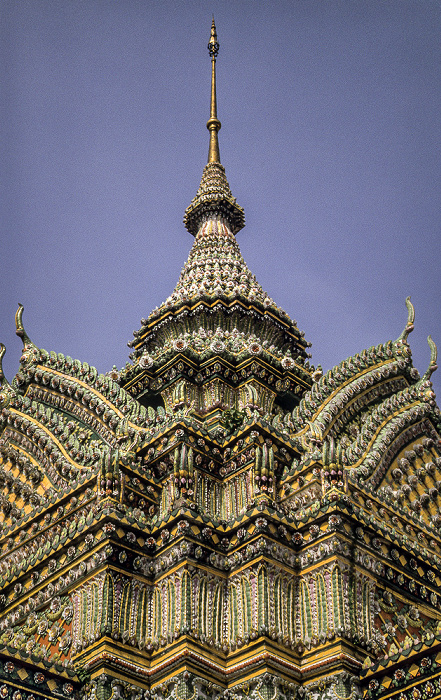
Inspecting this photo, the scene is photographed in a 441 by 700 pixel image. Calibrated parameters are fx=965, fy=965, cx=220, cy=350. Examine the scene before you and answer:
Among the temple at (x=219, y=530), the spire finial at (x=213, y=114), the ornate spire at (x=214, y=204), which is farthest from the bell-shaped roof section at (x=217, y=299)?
the spire finial at (x=213, y=114)

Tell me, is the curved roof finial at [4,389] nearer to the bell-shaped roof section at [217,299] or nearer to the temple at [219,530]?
the temple at [219,530]

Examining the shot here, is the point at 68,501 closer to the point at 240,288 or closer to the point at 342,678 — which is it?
the point at 342,678

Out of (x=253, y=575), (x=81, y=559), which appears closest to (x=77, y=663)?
(x=81, y=559)

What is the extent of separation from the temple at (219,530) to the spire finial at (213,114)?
10108mm

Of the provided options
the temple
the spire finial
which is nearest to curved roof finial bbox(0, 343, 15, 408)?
the temple

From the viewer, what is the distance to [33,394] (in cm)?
2030

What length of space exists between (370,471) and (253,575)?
4.39m

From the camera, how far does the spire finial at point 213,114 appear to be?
29.0m

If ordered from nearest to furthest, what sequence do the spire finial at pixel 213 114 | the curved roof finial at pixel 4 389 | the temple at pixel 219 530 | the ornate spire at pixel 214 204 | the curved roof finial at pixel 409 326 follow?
the temple at pixel 219 530 → the curved roof finial at pixel 4 389 → the curved roof finial at pixel 409 326 → the ornate spire at pixel 214 204 → the spire finial at pixel 213 114

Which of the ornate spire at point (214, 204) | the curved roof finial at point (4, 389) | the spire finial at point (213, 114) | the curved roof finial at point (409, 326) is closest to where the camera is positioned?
the curved roof finial at point (4, 389)

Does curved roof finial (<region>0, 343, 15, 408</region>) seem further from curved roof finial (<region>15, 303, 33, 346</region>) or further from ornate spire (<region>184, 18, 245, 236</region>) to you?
ornate spire (<region>184, 18, 245, 236</region>)

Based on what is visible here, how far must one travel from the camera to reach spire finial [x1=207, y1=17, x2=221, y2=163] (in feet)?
95.0

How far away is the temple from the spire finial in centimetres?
1011

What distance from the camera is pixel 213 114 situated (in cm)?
3033
